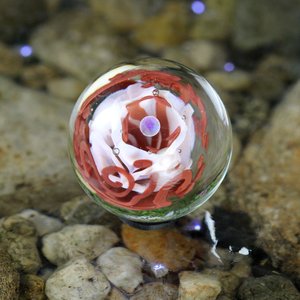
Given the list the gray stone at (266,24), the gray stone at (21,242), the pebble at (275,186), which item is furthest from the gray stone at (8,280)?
the gray stone at (266,24)

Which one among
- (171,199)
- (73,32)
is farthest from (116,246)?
(73,32)

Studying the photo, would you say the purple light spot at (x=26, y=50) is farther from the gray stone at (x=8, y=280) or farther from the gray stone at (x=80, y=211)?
the gray stone at (x=8, y=280)

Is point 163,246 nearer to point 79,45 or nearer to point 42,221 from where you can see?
point 42,221

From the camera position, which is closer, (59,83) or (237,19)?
(59,83)

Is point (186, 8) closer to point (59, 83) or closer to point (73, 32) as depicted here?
point (73, 32)

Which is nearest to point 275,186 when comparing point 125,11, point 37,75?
point 37,75

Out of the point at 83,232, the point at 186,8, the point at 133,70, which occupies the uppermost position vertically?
the point at 133,70

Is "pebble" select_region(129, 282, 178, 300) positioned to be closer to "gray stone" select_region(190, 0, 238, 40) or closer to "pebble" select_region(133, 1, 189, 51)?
"pebble" select_region(133, 1, 189, 51)
